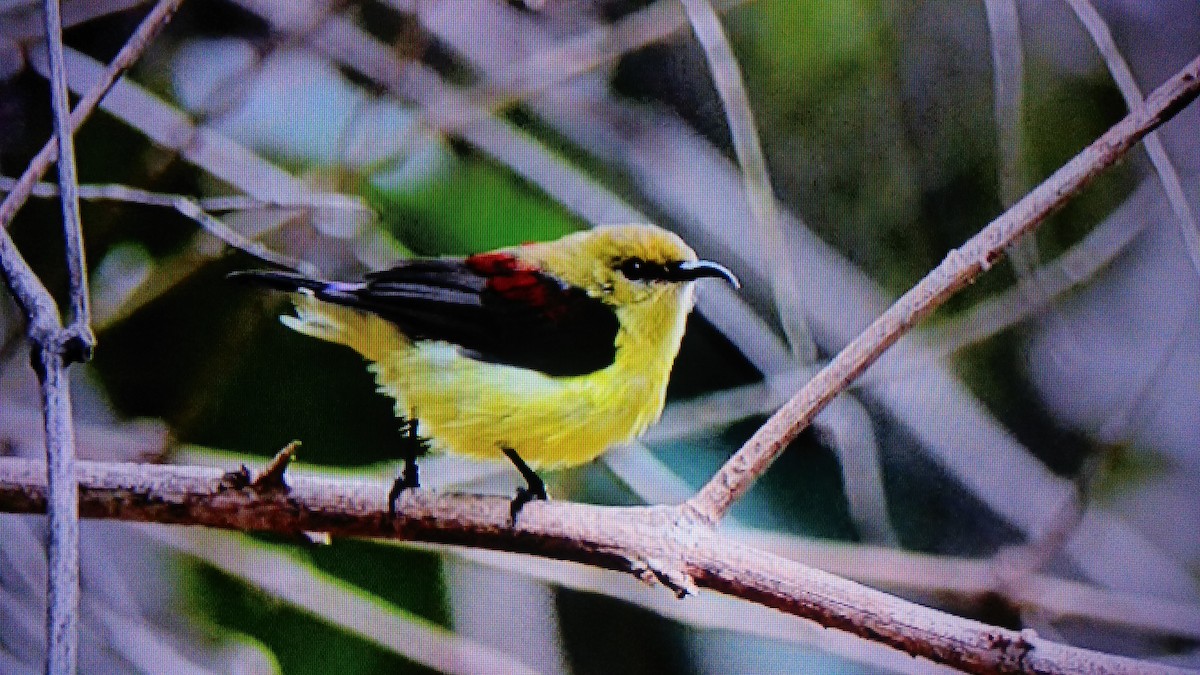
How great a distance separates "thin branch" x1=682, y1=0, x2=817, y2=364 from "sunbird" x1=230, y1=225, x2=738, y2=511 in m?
0.06

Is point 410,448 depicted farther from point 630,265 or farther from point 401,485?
point 630,265

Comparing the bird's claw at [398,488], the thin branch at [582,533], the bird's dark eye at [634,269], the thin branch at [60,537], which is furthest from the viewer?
the bird's dark eye at [634,269]

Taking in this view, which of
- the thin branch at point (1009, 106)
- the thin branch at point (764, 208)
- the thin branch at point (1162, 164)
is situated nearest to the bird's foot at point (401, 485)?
the thin branch at point (764, 208)

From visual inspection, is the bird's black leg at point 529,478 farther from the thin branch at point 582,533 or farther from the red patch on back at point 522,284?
the red patch on back at point 522,284

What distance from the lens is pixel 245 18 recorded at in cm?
145

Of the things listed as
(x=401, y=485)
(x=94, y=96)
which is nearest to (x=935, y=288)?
(x=401, y=485)

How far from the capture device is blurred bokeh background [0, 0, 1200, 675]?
1329 millimetres

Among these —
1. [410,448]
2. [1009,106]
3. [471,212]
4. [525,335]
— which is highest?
[1009,106]

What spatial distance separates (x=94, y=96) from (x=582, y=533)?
30.6 inches

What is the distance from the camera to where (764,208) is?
4.54 feet

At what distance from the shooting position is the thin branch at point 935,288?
119 cm

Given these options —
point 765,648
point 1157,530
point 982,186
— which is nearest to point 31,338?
point 765,648

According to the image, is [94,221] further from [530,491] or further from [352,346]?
[530,491]

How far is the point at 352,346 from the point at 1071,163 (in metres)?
0.85
